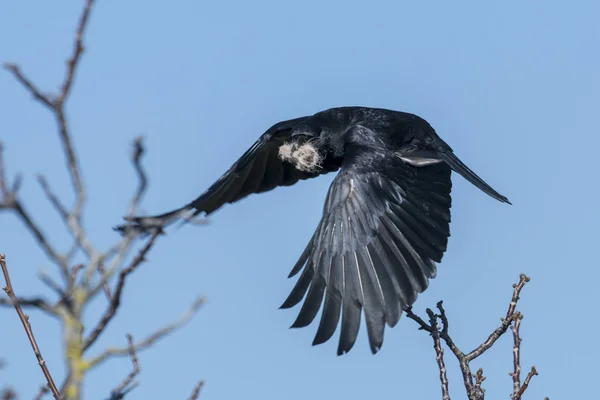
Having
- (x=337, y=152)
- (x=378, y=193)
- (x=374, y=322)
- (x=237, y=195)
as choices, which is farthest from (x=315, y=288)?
(x=237, y=195)

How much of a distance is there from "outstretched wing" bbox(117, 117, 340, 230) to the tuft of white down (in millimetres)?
88

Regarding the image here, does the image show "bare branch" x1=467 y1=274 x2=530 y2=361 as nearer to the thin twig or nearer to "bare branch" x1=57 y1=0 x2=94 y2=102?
the thin twig

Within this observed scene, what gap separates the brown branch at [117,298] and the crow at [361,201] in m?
2.53

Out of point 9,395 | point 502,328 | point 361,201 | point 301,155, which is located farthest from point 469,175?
point 9,395

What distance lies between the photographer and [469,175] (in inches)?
271

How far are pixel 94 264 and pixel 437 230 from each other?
14.9 feet

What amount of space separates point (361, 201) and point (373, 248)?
397mm

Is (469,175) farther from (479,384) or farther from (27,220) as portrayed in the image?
(27,220)

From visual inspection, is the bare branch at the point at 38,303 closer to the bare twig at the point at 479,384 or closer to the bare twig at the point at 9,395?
the bare twig at the point at 9,395

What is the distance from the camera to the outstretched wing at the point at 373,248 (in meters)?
5.24

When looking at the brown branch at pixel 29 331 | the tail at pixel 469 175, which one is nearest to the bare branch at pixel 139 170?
the brown branch at pixel 29 331

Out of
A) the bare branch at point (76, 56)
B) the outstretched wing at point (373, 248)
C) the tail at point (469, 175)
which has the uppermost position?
the tail at point (469, 175)

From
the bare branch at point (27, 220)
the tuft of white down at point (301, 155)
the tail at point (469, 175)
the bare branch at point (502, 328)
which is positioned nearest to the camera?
the bare branch at point (27, 220)

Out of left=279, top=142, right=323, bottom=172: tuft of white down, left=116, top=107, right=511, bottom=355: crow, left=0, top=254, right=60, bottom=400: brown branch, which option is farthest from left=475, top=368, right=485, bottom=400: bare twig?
left=279, top=142, right=323, bottom=172: tuft of white down
